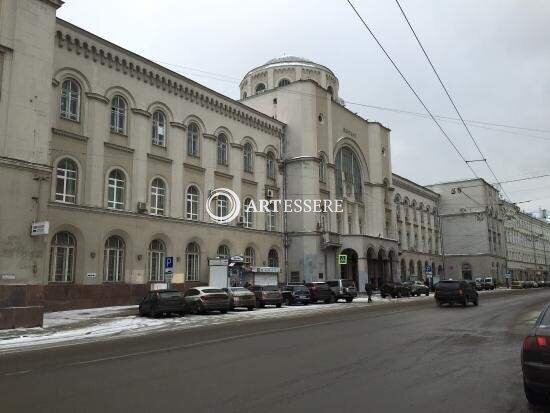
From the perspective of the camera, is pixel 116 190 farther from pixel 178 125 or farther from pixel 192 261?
pixel 192 261

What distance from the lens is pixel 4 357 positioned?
12.2 metres

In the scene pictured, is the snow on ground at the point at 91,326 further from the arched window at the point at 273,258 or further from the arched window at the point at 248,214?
the arched window at the point at 273,258

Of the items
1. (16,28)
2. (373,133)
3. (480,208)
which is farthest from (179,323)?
(480,208)

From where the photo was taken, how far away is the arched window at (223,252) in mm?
37062

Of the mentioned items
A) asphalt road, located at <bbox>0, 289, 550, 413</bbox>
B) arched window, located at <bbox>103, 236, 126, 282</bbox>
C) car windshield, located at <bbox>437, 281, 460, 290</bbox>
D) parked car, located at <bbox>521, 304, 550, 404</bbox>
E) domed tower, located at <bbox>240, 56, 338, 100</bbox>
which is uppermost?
domed tower, located at <bbox>240, 56, 338, 100</bbox>

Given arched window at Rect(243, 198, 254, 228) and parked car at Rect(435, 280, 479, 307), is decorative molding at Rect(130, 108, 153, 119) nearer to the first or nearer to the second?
arched window at Rect(243, 198, 254, 228)

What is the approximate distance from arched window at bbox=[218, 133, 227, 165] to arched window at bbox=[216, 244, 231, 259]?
638cm

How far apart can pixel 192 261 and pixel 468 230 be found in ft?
216

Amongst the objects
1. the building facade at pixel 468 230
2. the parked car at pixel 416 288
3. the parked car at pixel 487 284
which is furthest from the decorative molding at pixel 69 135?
the building facade at pixel 468 230

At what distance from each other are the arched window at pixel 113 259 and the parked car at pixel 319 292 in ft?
40.5

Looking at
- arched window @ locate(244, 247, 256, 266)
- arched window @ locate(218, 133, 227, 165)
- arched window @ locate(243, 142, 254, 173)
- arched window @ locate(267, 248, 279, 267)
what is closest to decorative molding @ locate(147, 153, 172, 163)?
arched window @ locate(218, 133, 227, 165)

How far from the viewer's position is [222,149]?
39750mm

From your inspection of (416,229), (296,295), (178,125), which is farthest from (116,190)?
(416,229)

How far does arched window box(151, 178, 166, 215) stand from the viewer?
32.9 meters
